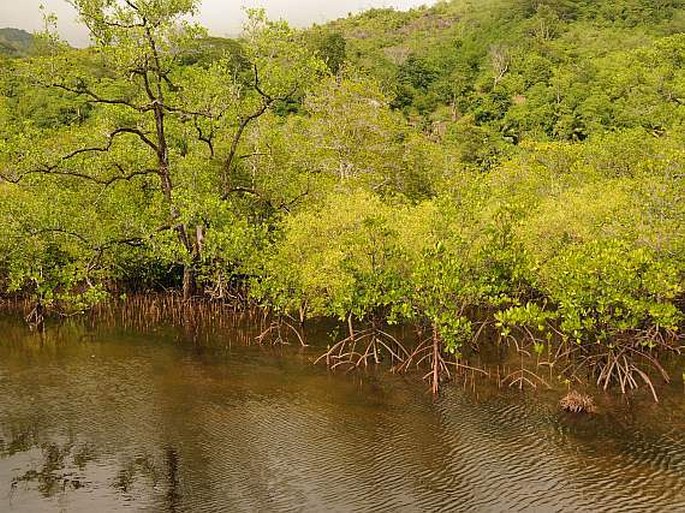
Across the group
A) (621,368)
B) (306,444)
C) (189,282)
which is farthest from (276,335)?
(621,368)

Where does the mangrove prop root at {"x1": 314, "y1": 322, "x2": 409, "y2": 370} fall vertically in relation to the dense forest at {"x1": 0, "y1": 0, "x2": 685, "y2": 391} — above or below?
below

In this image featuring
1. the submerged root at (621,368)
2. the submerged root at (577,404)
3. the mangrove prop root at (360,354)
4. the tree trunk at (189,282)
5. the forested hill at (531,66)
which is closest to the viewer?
the submerged root at (577,404)

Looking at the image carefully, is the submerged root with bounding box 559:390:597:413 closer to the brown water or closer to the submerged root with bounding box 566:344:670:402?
the brown water

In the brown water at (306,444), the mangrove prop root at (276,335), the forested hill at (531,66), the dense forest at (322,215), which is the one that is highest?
the forested hill at (531,66)

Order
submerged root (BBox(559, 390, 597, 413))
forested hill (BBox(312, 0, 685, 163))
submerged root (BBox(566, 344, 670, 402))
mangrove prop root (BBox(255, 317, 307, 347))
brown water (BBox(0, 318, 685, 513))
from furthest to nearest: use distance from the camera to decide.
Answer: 1. forested hill (BBox(312, 0, 685, 163))
2. mangrove prop root (BBox(255, 317, 307, 347))
3. submerged root (BBox(566, 344, 670, 402))
4. submerged root (BBox(559, 390, 597, 413))
5. brown water (BBox(0, 318, 685, 513))

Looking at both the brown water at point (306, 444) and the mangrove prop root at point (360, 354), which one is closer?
the brown water at point (306, 444)

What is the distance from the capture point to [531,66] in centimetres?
9912

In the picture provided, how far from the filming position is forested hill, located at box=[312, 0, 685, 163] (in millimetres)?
80062

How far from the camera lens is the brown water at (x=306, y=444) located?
16.8m

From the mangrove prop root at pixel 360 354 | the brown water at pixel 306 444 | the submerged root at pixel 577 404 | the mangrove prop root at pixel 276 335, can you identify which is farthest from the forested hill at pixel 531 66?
the brown water at pixel 306 444

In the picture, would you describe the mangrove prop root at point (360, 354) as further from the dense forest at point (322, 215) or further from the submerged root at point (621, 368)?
the submerged root at point (621, 368)

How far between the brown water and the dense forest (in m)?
3.06

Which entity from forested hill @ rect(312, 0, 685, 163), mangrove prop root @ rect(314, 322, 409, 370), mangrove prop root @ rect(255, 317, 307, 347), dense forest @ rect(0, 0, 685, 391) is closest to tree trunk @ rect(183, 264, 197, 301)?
dense forest @ rect(0, 0, 685, 391)

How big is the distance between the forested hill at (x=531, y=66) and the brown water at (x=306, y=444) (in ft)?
180
